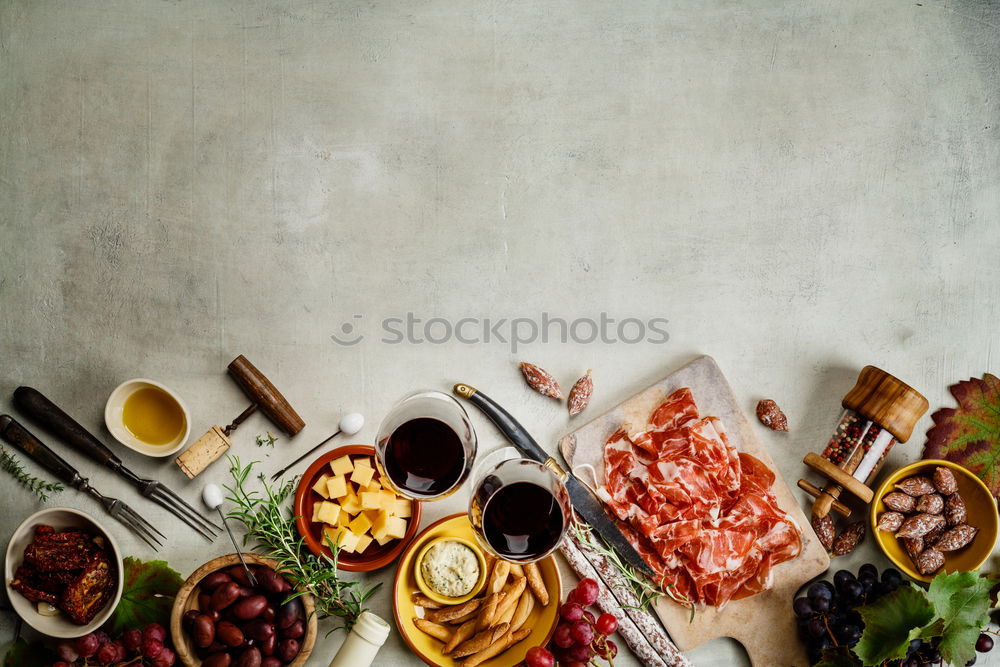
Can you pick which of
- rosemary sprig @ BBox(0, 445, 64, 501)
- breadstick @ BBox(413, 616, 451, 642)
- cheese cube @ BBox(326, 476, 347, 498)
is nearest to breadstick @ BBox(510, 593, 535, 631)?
breadstick @ BBox(413, 616, 451, 642)

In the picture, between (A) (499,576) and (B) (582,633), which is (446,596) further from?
(B) (582,633)

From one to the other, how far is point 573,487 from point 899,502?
779mm

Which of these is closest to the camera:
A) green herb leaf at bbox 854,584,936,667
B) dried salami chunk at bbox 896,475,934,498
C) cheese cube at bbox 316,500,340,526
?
green herb leaf at bbox 854,584,936,667

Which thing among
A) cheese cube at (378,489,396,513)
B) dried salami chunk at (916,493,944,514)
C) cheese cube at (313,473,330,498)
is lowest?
dried salami chunk at (916,493,944,514)

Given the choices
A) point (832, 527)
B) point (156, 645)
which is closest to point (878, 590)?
point (832, 527)

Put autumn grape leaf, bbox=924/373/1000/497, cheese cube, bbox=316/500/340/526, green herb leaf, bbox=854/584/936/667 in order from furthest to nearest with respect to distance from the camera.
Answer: autumn grape leaf, bbox=924/373/1000/497
cheese cube, bbox=316/500/340/526
green herb leaf, bbox=854/584/936/667

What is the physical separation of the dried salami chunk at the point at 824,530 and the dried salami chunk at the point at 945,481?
262mm

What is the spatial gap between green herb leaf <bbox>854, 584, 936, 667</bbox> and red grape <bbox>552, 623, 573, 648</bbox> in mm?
613

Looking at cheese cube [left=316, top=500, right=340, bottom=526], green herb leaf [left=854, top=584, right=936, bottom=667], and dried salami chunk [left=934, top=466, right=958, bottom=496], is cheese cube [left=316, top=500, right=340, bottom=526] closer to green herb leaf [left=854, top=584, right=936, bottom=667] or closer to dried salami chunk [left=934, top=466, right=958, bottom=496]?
green herb leaf [left=854, top=584, right=936, bottom=667]

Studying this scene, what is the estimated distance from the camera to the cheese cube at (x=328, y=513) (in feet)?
5.03

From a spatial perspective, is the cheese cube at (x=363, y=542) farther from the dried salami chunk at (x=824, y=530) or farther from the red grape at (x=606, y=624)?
the dried salami chunk at (x=824, y=530)

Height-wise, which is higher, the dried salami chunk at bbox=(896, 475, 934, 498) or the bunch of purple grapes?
the dried salami chunk at bbox=(896, 475, 934, 498)

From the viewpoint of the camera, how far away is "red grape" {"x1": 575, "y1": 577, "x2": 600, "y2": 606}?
1525 mm

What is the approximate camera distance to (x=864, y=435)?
65.6 inches
